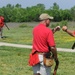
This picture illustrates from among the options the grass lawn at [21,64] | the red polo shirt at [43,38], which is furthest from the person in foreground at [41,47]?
the grass lawn at [21,64]

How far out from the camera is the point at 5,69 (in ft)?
43.4

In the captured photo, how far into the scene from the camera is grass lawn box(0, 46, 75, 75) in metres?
12.6

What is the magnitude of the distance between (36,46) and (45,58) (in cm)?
33

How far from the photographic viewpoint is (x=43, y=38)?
817cm

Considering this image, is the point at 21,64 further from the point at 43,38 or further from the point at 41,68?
the point at 43,38

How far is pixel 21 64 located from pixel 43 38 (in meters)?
6.29

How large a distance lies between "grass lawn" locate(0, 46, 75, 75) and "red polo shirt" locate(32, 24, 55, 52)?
164 inches

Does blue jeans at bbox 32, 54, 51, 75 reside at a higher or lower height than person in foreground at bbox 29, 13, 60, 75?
lower

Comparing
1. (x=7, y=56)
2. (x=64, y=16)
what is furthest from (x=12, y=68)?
(x=64, y=16)

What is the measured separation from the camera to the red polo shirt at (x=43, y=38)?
807cm

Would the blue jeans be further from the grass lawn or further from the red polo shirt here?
the grass lawn

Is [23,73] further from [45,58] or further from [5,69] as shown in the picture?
[45,58]

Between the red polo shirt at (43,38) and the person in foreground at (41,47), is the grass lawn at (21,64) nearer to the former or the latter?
the person in foreground at (41,47)

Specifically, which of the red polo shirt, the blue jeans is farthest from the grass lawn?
the red polo shirt
